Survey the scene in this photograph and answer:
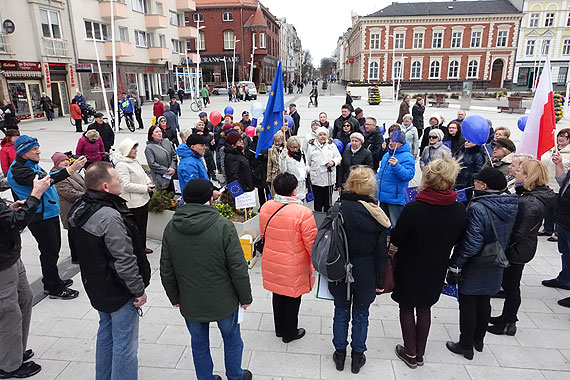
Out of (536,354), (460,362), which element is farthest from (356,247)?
(536,354)

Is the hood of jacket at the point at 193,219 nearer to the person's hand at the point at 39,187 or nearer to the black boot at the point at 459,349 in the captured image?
the person's hand at the point at 39,187

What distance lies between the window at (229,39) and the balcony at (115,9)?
2525 centimetres

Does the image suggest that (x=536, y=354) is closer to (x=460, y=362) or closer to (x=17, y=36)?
(x=460, y=362)

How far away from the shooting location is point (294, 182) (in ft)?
10.9

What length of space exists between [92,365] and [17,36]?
925 inches

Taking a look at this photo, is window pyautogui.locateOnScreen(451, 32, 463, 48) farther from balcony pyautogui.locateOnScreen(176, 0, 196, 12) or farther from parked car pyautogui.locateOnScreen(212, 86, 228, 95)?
balcony pyautogui.locateOnScreen(176, 0, 196, 12)

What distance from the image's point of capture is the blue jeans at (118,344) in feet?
9.31

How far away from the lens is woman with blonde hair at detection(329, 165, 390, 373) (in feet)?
9.54

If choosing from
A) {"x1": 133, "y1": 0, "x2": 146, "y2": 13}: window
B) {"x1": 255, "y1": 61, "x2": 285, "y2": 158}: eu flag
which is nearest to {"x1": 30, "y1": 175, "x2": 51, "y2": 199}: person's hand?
{"x1": 255, "y1": 61, "x2": 285, "y2": 158}: eu flag

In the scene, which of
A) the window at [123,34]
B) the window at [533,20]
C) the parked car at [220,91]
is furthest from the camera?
the window at [533,20]

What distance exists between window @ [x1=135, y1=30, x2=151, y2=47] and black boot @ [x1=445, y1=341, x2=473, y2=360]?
113 ft

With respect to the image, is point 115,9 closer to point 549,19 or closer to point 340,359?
point 340,359

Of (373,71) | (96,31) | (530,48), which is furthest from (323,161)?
(530,48)

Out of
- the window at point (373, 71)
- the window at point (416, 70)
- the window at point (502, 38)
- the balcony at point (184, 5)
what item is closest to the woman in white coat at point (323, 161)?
the balcony at point (184, 5)
